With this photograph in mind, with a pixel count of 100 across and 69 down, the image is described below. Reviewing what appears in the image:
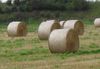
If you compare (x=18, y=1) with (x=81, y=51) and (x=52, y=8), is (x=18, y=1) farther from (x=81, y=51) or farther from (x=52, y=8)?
(x=81, y=51)

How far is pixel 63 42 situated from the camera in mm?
17078

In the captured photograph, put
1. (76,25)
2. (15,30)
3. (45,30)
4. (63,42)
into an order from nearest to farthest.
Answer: (63,42) → (45,30) → (15,30) → (76,25)

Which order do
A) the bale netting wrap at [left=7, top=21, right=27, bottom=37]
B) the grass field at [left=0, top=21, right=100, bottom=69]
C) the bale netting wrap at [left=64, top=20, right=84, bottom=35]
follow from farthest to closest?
the bale netting wrap at [left=64, top=20, right=84, bottom=35] → the bale netting wrap at [left=7, top=21, right=27, bottom=37] → the grass field at [left=0, top=21, right=100, bottom=69]

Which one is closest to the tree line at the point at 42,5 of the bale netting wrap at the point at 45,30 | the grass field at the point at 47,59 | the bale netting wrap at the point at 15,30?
the bale netting wrap at the point at 15,30

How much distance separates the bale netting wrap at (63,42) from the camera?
16906 millimetres

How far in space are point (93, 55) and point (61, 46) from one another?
58.8 inches

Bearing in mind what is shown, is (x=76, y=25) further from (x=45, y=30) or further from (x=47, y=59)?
(x=47, y=59)

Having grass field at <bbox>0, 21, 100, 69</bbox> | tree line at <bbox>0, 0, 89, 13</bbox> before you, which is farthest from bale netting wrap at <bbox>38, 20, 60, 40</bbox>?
tree line at <bbox>0, 0, 89, 13</bbox>

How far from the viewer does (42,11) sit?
174 feet

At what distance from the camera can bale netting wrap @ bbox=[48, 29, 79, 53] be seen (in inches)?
666

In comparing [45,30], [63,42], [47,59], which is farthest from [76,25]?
[47,59]

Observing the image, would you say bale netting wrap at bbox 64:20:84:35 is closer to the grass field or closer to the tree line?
the grass field

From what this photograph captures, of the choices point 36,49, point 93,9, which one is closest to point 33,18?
point 93,9

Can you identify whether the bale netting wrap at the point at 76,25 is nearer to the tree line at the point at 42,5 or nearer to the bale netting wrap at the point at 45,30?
the bale netting wrap at the point at 45,30
